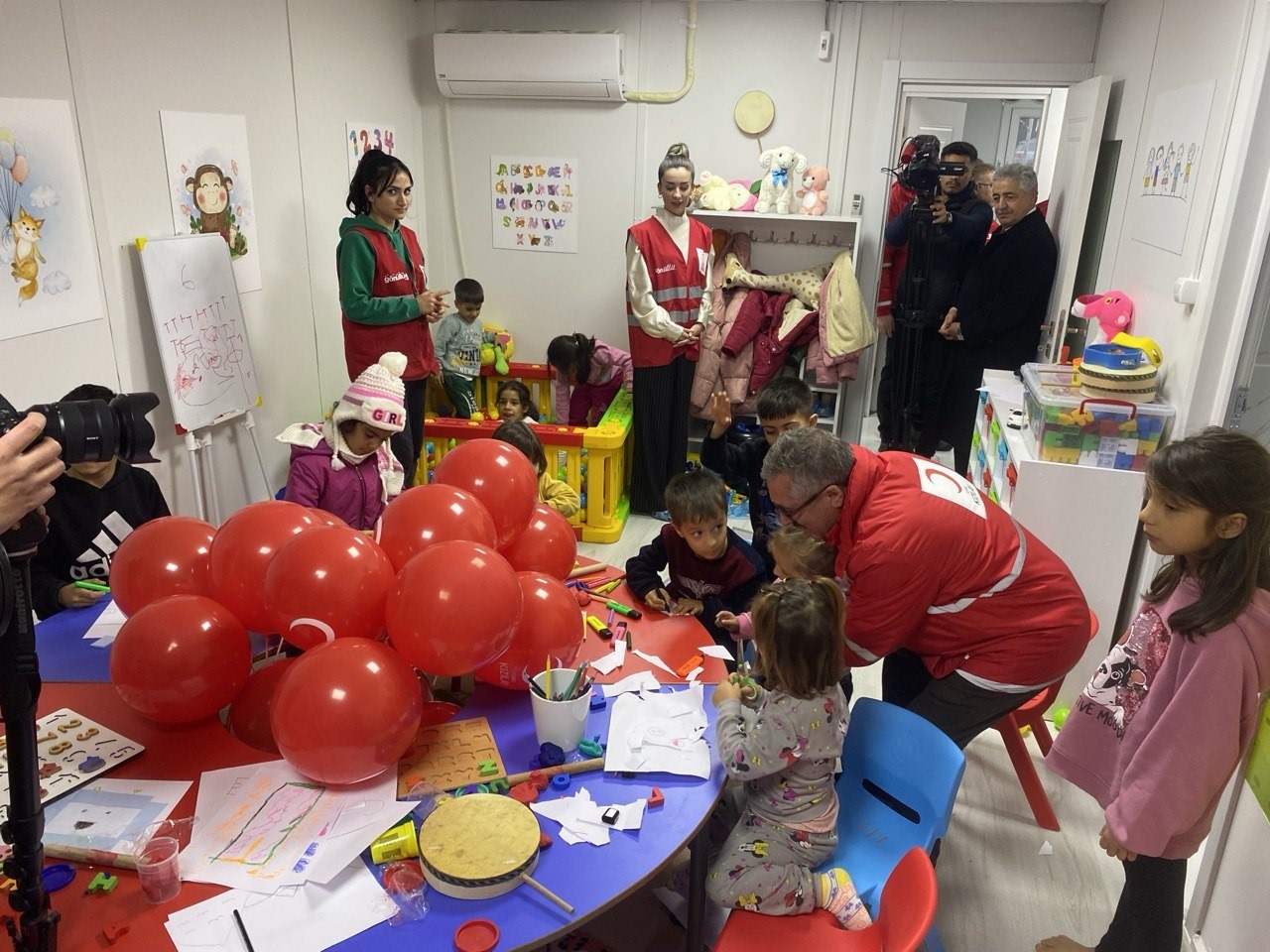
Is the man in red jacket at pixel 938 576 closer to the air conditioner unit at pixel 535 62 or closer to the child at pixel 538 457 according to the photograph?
the child at pixel 538 457

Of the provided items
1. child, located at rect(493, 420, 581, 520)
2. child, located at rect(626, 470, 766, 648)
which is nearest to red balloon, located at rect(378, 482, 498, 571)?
child, located at rect(626, 470, 766, 648)

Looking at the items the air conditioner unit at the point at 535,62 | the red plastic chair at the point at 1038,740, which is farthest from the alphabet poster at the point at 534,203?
the red plastic chair at the point at 1038,740

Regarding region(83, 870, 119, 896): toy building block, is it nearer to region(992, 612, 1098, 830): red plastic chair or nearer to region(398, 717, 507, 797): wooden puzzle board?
region(398, 717, 507, 797): wooden puzzle board

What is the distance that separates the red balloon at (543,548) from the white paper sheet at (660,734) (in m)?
0.42

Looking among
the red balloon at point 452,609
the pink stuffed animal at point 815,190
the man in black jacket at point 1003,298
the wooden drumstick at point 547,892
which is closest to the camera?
the wooden drumstick at point 547,892

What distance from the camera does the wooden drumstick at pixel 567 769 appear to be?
60.2 inches

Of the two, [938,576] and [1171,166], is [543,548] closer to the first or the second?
[938,576]

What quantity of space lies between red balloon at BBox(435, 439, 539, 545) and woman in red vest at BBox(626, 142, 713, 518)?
2.17 m

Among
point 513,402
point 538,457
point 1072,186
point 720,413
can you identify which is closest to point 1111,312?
point 1072,186

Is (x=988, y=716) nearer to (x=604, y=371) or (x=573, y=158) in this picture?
(x=604, y=371)

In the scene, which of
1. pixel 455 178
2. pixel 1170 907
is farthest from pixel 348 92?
pixel 1170 907

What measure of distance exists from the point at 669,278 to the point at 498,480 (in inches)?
92.8

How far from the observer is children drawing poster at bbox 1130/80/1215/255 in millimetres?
2621

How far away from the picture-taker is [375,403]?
A: 2490 millimetres
